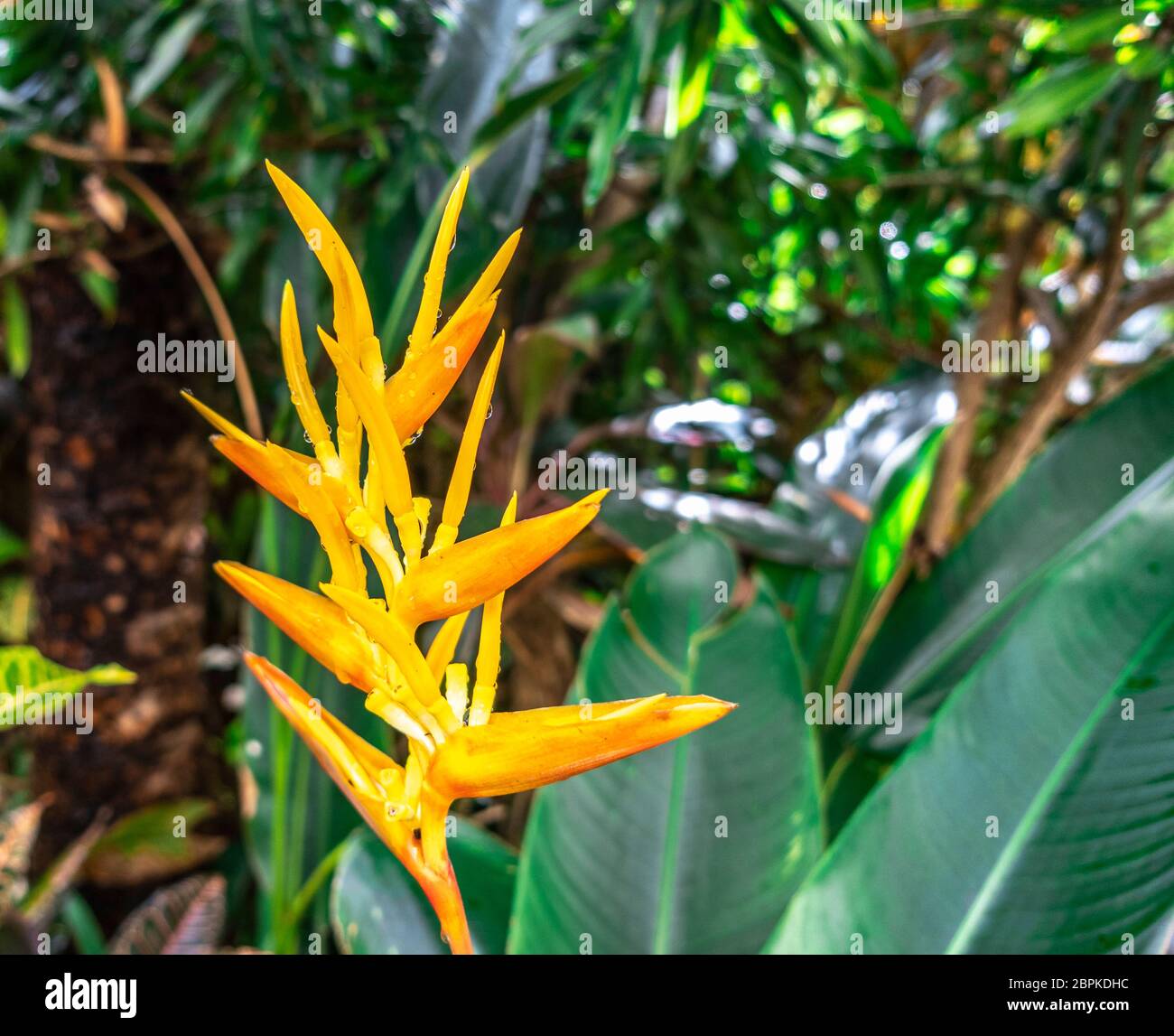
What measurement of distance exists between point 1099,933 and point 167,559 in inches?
28.5

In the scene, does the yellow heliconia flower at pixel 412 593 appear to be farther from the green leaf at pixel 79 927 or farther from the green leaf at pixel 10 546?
the green leaf at pixel 10 546

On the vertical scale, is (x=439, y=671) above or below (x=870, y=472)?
below

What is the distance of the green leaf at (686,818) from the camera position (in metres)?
0.37

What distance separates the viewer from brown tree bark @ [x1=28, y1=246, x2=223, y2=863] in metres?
0.70

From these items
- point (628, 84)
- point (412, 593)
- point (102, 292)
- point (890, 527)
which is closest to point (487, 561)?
point (412, 593)

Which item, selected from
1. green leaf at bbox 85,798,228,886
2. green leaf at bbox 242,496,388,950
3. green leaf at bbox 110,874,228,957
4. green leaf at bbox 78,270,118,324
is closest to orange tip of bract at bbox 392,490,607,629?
green leaf at bbox 242,496,388,950

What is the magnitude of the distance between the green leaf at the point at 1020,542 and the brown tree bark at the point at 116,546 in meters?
0.60

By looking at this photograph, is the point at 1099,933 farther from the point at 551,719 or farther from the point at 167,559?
the point at 167,559

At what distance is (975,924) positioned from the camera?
316 mm

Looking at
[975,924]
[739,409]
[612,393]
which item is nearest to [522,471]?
[739,409]

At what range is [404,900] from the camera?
40 cm

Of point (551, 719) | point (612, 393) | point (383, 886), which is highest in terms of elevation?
point (612, 393)

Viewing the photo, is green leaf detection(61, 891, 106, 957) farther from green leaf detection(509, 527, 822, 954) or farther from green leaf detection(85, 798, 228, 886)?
green leaf detection(509, 527, 822, 954)
